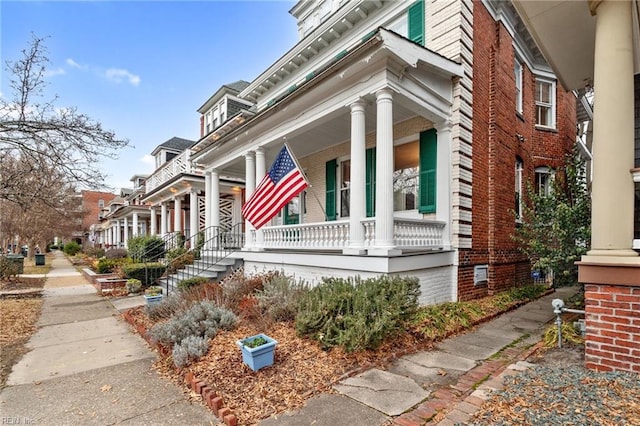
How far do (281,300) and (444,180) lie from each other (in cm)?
455

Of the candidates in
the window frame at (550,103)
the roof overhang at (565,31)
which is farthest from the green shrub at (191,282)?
the window frame at (550,103)

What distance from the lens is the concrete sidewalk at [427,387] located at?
2959 mm

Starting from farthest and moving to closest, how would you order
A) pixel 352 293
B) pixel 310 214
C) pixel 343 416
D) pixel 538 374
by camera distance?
1. pixel 310 214
2. pixel 352 293
3. pixel 538 374
4. pixel 343 416

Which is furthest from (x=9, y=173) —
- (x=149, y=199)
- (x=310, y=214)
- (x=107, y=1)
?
(x=149, y=199)

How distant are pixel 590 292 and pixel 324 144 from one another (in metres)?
8.08

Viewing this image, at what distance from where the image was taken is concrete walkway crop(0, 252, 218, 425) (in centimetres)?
326

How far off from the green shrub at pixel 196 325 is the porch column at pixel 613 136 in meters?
5.05

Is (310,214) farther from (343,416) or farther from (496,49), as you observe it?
(343,416)

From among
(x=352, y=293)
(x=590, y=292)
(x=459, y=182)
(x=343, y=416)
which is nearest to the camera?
(x=343, y=416)

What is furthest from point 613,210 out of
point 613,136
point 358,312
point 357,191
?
point 357,191

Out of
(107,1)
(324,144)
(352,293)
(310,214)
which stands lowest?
(352,293)

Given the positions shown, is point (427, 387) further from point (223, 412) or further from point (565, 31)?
point (565, 31)

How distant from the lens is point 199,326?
16.5 feet

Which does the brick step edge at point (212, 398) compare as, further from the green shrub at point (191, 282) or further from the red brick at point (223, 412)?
the green shrub at point (191, 282)
